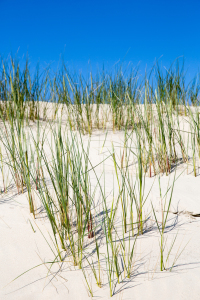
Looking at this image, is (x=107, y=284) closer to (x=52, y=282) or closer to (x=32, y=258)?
(x=52, y=282)

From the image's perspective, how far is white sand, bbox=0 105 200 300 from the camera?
→ 1214 millimetres

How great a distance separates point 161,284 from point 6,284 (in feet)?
2.54

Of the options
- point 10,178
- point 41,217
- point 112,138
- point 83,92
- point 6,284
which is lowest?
point 6,284

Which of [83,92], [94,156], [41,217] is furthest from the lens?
[83,92]

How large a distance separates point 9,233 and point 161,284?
100 centimetres

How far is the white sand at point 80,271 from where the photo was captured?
3.98ft

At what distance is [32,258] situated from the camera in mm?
1472

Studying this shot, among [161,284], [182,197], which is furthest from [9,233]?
[182,197]

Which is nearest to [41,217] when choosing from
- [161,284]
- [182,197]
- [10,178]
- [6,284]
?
[6,284]

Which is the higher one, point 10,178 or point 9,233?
point 10,178

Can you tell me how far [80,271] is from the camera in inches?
53.1

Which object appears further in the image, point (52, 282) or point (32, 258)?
point (32, 258)

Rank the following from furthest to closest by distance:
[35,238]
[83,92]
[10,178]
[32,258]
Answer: [83,92], [10,178], [35,238], [32,258]

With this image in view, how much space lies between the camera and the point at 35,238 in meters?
1.64
